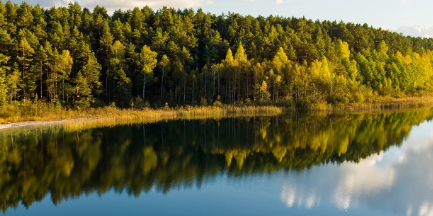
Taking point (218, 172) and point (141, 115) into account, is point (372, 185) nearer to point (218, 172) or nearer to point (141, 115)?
point (218, 172)

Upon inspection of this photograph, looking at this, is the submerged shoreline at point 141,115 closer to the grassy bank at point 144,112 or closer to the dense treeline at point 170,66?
the grassy bank at point 144,112

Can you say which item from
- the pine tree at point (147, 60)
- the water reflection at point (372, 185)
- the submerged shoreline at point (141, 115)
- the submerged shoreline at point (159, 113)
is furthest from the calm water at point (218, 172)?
the pine tree at point (147, 60)

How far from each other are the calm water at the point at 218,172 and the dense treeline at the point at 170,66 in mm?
17467

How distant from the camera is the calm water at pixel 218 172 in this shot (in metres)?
12.9

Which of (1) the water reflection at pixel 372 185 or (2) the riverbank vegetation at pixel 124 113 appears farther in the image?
(2) the riverbank vegetation at pixel 124 113

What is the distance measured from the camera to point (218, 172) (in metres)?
17.4

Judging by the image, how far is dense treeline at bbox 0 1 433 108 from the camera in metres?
44.8

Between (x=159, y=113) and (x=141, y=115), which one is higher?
(x=159, y=113)

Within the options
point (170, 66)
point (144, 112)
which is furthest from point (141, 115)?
point (170, 66)

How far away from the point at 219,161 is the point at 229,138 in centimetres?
778

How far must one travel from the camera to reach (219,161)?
65.2ft

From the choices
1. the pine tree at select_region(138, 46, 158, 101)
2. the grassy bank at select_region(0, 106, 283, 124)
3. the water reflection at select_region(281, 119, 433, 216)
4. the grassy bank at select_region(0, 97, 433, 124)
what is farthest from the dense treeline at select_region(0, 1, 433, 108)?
the water reflection at select_region(281, 119, 433, 216)

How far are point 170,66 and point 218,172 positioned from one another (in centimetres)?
3980

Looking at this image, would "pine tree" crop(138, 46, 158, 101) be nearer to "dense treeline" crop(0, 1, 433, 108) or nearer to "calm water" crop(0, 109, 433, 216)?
"dense treeline" crop(0, 1, 433, 108)
